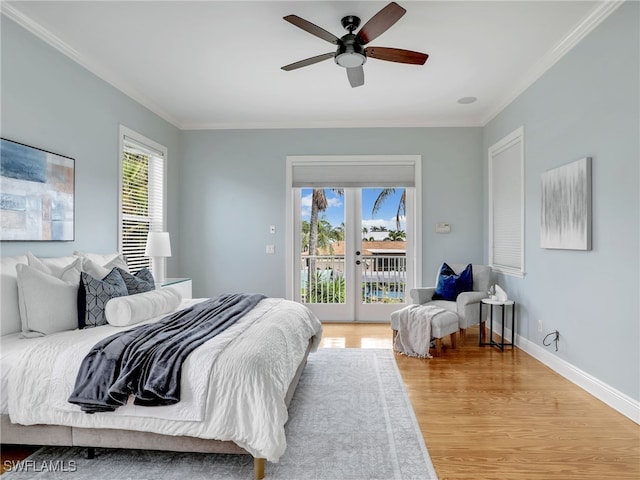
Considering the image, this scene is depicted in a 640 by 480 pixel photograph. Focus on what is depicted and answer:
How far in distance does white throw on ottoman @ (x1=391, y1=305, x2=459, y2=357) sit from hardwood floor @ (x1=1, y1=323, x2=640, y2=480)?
23 centimetres

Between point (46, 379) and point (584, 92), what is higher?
point (584, 92)

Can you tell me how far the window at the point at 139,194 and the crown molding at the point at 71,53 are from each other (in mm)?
404

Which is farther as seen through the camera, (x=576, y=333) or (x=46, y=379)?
(x=576, y=333)

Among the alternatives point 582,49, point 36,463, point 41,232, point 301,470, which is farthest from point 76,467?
point 582,49

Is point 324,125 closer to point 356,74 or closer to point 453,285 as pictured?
point 356,74

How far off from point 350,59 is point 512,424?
271 centimetres

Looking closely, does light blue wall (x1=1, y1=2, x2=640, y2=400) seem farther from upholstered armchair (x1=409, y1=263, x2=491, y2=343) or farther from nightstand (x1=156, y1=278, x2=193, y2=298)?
nightstand (x1=156, y1=278, x2=193, y2=298)

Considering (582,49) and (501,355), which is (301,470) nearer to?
(501,355)

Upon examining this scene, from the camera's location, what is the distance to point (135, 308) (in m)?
2.56

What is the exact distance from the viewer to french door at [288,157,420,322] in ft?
18.1

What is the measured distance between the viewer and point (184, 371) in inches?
74.6

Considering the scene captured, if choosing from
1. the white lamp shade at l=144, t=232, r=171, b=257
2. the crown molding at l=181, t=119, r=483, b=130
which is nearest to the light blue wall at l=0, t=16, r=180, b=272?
the white lamp shade at l=144, t=232, r=171, b=257

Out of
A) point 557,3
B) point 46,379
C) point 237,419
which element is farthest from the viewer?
point 557,3

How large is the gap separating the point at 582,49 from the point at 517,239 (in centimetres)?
194
